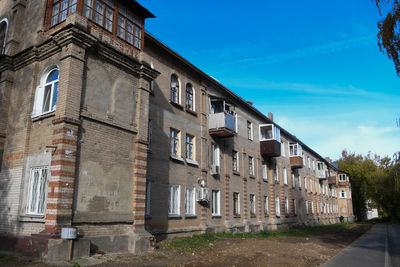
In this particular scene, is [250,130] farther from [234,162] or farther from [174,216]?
[174,216]

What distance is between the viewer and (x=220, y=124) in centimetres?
2002

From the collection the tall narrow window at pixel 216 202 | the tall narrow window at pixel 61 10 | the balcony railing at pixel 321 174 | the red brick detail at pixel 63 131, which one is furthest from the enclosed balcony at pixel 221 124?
the balcony railing at pixel 321 174

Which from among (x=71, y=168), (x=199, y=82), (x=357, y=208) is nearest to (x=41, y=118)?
(x=71, y=168)

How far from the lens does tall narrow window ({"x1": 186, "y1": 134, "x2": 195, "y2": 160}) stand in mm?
18339

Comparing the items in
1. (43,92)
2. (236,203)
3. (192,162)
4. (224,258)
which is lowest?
(224,258)

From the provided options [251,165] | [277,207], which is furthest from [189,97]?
[277,207]

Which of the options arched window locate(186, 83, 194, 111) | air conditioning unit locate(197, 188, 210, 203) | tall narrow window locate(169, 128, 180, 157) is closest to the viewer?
tall narrow window locate(169, 128, 180, 157)

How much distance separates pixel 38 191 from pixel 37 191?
6 cm

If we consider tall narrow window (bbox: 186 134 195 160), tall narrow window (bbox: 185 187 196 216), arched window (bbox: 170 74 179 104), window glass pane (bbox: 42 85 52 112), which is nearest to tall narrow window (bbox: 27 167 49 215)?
window glass pane (bbox: 42 85 52 112)

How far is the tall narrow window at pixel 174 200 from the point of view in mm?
16234

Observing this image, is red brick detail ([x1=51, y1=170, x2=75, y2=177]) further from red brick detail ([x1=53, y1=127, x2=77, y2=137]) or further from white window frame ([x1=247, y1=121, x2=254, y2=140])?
white window frame ([x1=247, y1=121, x2=254, y2=140])

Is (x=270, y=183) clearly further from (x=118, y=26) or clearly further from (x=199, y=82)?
(x=118, y=26)

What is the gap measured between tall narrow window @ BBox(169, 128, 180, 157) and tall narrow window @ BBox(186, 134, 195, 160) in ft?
3.29

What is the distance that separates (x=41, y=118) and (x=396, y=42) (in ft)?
37.7
